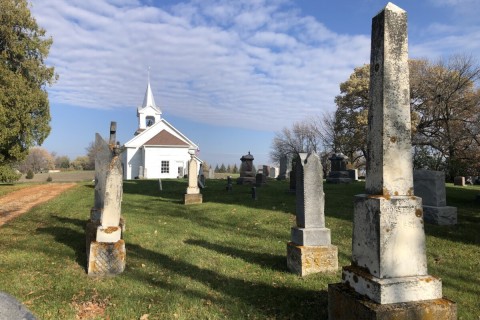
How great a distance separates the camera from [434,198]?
9891 millimetres

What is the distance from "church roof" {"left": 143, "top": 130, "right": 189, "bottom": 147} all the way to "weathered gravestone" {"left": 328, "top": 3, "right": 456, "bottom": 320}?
4252cm

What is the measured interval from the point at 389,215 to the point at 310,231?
112 inches

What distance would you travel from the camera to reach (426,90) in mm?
31688

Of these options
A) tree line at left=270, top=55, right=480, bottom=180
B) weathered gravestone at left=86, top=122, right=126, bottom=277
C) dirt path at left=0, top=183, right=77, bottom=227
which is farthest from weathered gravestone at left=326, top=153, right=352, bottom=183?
weathered gravestone at left=86, top=122, right=126, bottom=277

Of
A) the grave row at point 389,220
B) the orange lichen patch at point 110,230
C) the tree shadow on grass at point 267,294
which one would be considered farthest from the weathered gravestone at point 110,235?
the grave row at point 389,220

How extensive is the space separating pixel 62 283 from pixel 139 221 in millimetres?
5469

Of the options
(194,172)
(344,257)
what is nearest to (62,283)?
(344,257)

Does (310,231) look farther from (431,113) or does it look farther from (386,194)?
(431,113)

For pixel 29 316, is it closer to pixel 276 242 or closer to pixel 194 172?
pixel 276 242

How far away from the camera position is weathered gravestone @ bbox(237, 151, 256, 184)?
2336 centimetres

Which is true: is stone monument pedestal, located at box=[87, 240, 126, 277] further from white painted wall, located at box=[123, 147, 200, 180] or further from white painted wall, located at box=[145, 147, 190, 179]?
white painted wall, located at box=[145, 147, 190, 179]

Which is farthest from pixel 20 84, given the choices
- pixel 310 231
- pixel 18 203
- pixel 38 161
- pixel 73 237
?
pixel 38 161

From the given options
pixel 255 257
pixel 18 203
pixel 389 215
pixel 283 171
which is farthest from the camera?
pixel 283 171

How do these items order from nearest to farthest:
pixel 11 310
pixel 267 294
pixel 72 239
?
pixel 11 310 → pixel 267 294 → pixel 72 239
